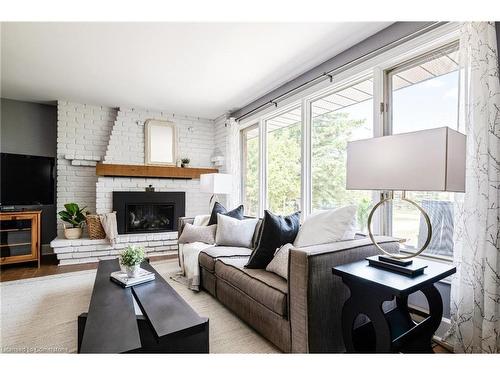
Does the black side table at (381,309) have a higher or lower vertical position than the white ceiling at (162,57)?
lower

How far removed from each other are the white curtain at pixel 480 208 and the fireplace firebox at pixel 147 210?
4.03m

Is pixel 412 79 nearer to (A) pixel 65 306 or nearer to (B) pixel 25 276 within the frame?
(A) pixel 65 306

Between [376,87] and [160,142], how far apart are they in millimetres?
3595

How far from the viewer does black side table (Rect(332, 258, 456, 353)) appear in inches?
52.0

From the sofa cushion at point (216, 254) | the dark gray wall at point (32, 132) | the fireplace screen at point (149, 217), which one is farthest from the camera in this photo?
the fireplace screen at point (149, 217)

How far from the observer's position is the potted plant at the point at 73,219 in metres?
3.94

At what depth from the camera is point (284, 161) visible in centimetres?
369

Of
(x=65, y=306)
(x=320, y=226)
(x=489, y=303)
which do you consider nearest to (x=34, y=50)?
(x=65, y=306)

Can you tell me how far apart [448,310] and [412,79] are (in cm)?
174

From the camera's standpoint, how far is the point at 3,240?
3.83 metres

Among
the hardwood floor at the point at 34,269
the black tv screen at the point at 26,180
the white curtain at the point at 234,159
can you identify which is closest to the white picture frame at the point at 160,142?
the white curtain at the point at 234,159

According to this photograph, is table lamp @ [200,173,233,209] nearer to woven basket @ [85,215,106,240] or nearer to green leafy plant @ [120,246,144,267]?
woven basket @ [85,215,106,240]

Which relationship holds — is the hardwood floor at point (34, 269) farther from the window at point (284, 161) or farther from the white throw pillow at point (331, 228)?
the white throw pillow at point (331, 228)

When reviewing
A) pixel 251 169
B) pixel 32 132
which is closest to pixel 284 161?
pixel 251 169
